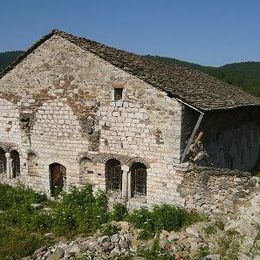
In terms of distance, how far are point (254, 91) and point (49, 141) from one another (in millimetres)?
63757

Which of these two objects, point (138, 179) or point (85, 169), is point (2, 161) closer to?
point (85, 169)

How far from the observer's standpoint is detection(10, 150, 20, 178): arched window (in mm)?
16859

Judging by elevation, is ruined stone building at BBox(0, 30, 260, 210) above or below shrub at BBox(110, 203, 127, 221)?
above

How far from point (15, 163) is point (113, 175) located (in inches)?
195

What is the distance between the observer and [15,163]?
671 inches

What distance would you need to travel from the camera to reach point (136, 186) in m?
14.4

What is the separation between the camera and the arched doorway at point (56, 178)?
620 inches

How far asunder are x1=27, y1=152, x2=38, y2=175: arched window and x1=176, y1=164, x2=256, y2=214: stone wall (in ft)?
20.1

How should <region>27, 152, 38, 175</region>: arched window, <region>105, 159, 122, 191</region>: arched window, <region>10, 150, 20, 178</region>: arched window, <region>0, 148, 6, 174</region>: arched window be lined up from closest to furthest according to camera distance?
<region>105, 159, 122, 191</region>: arched window < <region>27, 152, 38, 175</region>: arched window < <region>10, 150, 20, 178</region>: arched window < <region>0, 148, 6, 174</region>: arched window

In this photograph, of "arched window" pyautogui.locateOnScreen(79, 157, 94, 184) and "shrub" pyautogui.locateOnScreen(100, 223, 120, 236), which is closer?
"shrub" pyautogui.locateOnScreen(100, 223, 120, 236)

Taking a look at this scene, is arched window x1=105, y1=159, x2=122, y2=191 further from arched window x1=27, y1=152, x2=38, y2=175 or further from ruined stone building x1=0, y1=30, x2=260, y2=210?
arched window x1=27, y1=152, x2=38, y2=175

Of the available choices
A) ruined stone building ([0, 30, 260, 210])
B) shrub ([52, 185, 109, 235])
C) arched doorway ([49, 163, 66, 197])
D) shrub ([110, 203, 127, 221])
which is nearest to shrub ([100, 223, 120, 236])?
shrub ([52, 185, 109, 235])

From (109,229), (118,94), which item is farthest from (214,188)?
(118,94)

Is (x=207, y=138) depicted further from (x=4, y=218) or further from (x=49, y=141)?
(x=4, y=218)
